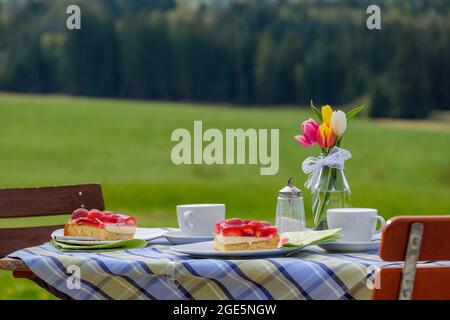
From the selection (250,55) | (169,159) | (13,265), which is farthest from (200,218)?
(169,159)

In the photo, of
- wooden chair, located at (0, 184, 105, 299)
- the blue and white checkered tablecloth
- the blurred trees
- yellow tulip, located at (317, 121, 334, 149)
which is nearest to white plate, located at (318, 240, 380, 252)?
the blue and white checkered tablecloth

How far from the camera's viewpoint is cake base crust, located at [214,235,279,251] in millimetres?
2006

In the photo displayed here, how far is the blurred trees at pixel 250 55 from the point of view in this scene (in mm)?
17719

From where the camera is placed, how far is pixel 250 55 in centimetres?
1959

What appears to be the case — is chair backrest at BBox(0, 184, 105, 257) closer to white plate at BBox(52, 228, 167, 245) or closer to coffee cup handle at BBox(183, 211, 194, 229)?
white plate at BBox(52, 228, 167, 245)

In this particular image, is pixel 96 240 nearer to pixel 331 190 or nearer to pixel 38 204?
pixel 331 190

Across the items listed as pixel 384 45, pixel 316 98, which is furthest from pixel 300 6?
pixel 316 98

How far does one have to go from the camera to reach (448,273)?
1.68 m

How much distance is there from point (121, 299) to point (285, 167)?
21223 millimetres

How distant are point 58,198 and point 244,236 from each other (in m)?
0.98

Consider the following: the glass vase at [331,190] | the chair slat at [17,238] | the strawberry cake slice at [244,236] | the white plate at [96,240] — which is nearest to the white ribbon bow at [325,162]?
the glass vase at [331,190]

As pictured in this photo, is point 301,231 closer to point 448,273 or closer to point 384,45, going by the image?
point 448,273

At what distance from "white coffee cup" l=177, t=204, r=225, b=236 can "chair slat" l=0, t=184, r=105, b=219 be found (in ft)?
2.09

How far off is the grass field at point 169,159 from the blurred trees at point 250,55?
0.45 metres
